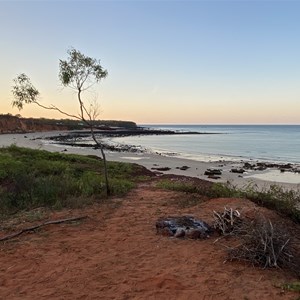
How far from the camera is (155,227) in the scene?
789 centimetres

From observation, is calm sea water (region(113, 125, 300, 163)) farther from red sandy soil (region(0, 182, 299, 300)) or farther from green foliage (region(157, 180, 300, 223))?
red sandy soil (region(0, 182, 299, 300))

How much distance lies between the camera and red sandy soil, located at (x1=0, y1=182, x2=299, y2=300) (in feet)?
16.2

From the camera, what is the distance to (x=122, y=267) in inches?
228

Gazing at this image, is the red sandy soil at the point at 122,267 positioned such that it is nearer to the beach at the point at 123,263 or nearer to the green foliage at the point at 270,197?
the beach at the point at 123,263

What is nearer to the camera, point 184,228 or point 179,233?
point 179,233

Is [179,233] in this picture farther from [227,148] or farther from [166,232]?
[227,148]

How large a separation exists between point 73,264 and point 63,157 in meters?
15.8

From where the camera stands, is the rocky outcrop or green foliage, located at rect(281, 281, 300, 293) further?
the rocky outcrop

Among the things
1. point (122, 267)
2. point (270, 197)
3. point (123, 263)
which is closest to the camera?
point (122, 267)

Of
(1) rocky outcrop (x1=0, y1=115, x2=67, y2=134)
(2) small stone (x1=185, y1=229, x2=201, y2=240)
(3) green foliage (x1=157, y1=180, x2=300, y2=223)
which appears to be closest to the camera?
(2) small stone (x1=185, y1=229, x2=201, y2=240)

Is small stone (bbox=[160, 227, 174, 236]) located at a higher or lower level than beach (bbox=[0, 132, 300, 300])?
higher

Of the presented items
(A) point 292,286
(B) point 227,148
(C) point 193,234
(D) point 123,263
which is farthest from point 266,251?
(B) point 227,148

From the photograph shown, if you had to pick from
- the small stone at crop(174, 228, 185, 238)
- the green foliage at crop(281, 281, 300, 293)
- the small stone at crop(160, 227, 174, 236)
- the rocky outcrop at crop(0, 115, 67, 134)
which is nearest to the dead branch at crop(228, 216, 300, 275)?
the green foliage at crop(281, 281, 300, 293)

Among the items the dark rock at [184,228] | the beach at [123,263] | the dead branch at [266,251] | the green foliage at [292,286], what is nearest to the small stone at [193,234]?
the dark rock at [184,228]
